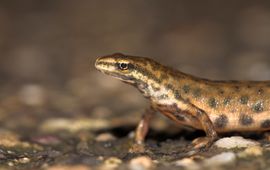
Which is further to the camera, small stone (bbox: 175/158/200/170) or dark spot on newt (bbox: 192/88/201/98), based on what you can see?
dark spot on newt (bbox: 192/88/201/98)

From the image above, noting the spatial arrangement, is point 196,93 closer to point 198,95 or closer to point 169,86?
point 198,95

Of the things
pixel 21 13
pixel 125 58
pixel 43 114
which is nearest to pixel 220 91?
pixel 125 58

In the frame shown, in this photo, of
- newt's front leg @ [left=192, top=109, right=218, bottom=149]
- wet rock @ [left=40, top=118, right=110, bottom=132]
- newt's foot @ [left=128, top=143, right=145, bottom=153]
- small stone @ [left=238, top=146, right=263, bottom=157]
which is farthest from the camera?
wet rock @ [left=40, top=118, right=110, bottom=132]

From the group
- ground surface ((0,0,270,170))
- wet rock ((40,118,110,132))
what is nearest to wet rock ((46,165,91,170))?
ground surface ((0,0,270,170))

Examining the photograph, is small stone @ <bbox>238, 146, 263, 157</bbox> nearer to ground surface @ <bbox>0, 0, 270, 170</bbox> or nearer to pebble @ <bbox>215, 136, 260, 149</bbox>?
ground surface @ <bbox>0, 0, 270, 170</bbox>

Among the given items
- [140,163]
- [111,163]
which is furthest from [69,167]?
[140,163]

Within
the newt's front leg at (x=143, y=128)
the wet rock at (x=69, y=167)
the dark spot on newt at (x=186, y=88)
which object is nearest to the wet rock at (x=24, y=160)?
the wet rock at (x=69, y=167)
